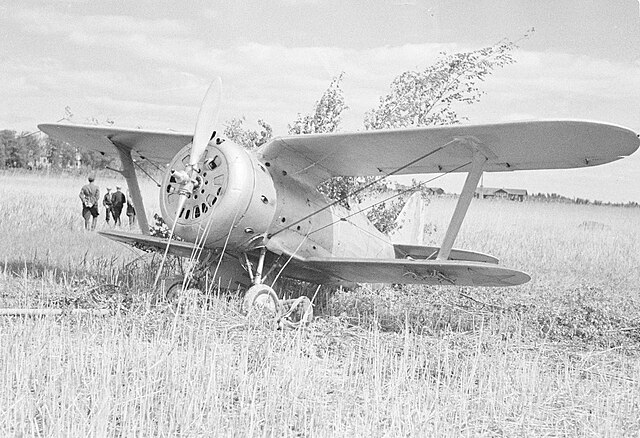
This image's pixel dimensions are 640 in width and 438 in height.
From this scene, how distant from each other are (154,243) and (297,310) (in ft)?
6.37

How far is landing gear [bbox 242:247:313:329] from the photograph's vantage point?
6.64 metres

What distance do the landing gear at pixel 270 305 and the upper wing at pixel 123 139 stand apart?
2158mm

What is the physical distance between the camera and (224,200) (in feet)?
23.1

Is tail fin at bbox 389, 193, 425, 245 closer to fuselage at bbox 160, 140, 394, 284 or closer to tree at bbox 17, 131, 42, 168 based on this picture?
fuselage at bbox 160, 140, 394, 284

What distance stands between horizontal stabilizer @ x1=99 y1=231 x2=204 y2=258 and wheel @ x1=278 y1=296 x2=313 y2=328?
4.07ft

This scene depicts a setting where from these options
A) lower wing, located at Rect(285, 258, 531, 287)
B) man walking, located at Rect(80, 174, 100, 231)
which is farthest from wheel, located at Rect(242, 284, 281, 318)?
man walking, located at Rect(80, 174, 100, 231)

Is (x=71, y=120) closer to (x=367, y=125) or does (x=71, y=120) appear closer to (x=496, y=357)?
(x=367, y=125)

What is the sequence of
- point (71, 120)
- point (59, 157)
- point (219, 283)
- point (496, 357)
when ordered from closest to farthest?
point (496, 357)
point (219, 283)
point (71, 120)
point (59, 157)

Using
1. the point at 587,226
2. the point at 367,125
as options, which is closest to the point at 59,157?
the point at 587,226

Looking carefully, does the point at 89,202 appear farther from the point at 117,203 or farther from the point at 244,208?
the point at 244,208

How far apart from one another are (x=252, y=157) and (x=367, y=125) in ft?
16.2

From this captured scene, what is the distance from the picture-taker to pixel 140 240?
837 cm

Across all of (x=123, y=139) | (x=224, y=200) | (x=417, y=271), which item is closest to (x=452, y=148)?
(x=417, y=271)

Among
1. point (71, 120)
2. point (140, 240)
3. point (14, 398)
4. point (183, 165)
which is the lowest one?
point (14, 398)
